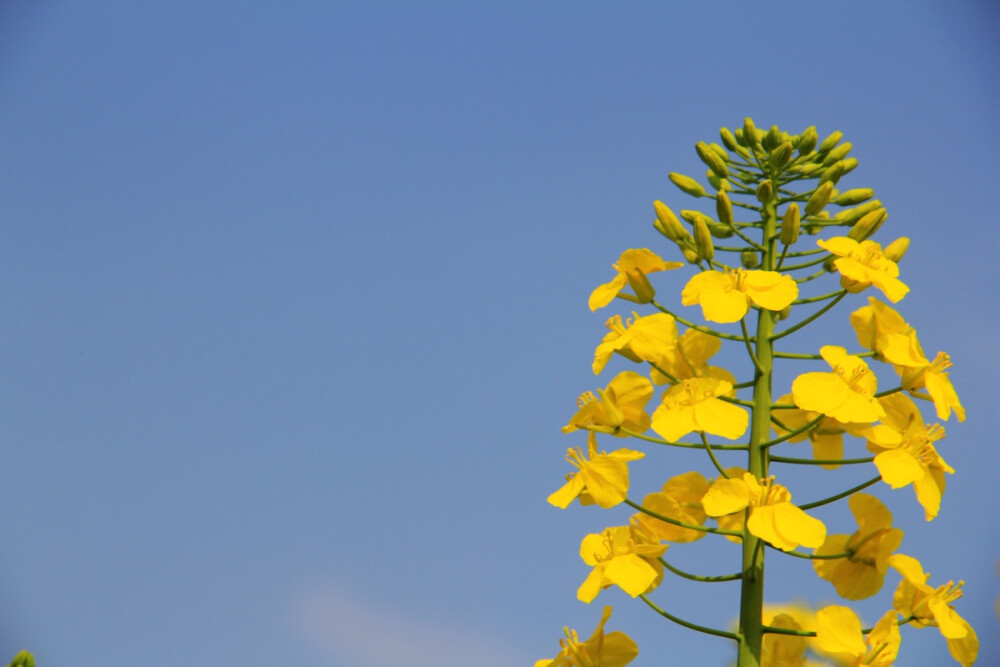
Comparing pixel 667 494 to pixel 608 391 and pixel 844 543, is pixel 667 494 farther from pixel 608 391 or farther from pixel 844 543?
pixel 844 543

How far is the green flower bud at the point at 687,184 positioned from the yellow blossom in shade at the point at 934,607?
2.02 m

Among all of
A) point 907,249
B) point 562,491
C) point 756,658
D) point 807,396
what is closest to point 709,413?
point 807,396

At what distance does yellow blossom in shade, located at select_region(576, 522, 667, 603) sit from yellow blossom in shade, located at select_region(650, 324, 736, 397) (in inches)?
32.2

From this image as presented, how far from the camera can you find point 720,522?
4.19m

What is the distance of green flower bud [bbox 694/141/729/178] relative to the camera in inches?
193

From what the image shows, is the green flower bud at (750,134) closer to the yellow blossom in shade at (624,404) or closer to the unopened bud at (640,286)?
the unopened bud at (640,286)

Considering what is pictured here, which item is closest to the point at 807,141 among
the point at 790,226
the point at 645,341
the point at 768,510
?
the point at 790,226

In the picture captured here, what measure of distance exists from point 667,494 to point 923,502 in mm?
1029

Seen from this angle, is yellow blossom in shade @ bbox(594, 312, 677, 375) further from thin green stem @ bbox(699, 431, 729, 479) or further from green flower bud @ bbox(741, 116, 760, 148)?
green flower bud @ bbox(741, 116, 760, 148)

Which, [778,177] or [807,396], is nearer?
[807,396]

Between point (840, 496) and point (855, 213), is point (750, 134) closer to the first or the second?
→ point (855, 213)

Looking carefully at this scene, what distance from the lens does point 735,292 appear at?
4051 millimetres

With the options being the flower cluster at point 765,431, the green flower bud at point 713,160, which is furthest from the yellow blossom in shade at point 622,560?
the green flower bud at point 713,160

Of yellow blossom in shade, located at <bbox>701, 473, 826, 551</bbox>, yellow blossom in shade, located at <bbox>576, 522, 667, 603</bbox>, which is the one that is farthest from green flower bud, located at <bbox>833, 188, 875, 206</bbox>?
yellow blossom in shade, located at <bbox>576, 522, 667, 603</bbox>
